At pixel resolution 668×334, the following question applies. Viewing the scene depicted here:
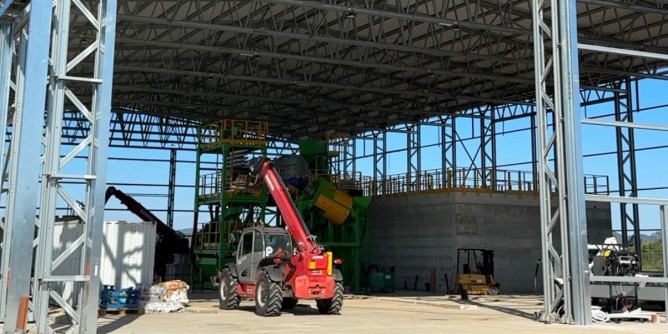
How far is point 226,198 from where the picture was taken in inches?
1475

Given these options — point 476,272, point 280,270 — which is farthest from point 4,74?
point 476,272

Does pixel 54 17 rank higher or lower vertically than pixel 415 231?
higher

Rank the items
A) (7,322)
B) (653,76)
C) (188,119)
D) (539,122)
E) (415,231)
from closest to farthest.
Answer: (7,322) → (539,122) → (653,76) → (415,231) → (188,119)

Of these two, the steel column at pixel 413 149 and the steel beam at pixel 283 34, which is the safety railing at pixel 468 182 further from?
the steel column at pixel 413 149

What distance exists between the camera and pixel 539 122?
2136cm

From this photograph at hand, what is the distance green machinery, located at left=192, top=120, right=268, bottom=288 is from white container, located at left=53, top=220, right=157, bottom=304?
1259cm

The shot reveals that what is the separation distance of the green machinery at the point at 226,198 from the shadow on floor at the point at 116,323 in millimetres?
15118

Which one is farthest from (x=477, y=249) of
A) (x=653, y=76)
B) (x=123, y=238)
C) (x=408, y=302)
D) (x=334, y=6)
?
(x=123, y=238)

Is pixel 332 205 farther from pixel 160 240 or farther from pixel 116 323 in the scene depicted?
pixel 116 323

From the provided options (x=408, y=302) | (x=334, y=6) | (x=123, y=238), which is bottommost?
(x=408, y=302)

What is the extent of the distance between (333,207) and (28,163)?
24.3m

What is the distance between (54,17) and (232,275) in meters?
11.3

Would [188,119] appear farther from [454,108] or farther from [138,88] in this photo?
[454,108]

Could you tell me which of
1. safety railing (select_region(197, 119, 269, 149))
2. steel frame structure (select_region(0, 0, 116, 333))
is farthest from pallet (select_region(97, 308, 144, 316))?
safety railing (select_region(197, 119, 269, 149))
